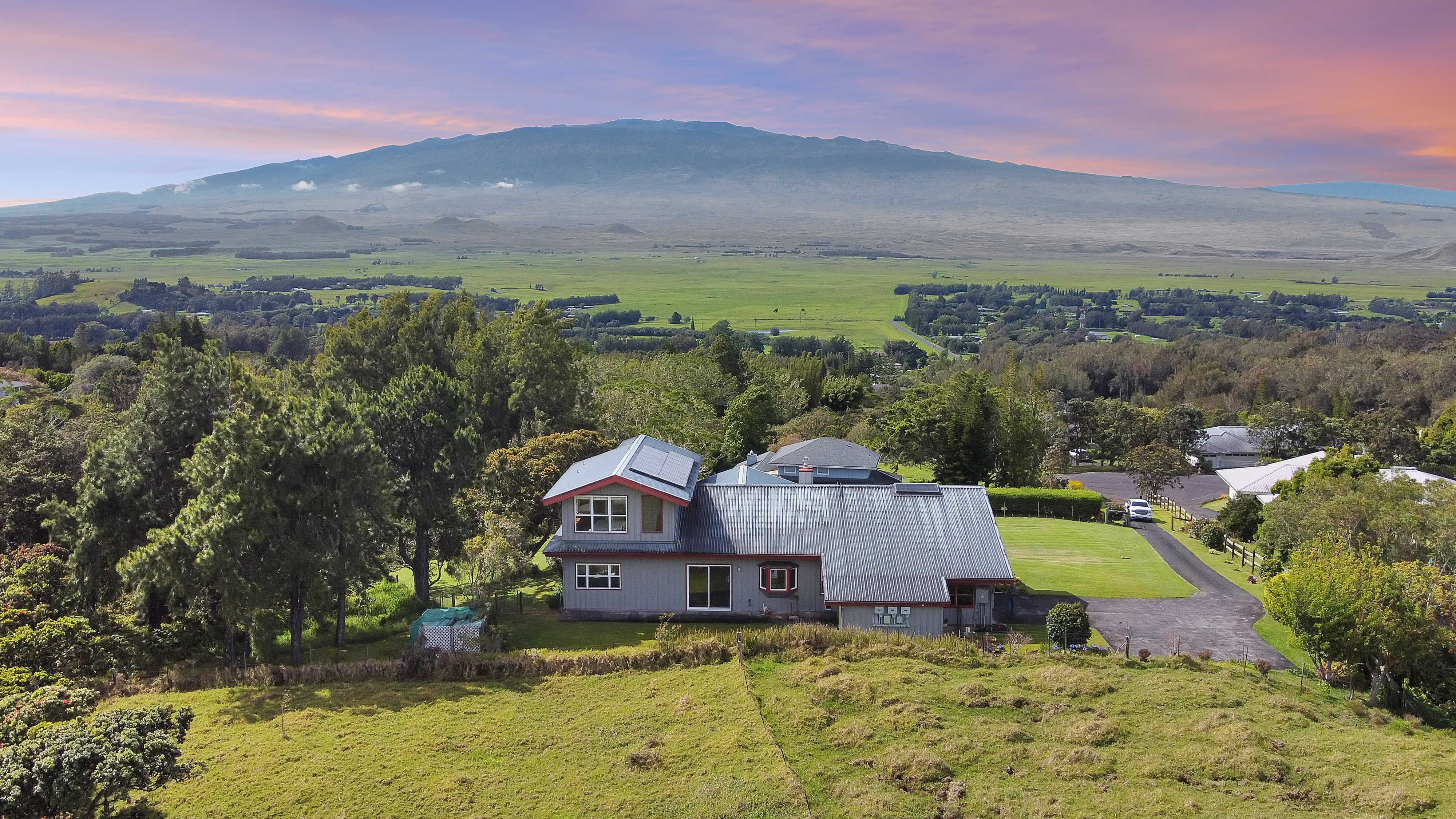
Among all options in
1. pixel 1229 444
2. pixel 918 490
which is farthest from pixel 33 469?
pixel 1229 444

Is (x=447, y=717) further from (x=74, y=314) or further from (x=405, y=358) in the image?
(x=74, y=314)

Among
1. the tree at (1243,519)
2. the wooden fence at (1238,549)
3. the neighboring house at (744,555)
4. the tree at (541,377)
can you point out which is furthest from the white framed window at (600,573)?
the tree at (1243,519)

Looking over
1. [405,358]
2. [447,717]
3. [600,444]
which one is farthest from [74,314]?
[447,717]

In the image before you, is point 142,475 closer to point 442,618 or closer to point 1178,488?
point 442,618

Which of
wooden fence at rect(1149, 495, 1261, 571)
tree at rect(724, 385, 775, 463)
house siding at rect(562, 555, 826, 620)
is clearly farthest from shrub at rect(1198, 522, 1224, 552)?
tree at rect(724, 385, 775, 463)

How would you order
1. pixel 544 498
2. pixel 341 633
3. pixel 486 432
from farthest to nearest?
1. pixel 486 432
2. pixel 544 498
3. pixel 341 633

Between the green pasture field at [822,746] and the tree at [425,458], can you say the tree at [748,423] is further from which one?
the green pasture field at [822,746]
